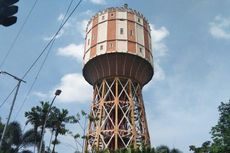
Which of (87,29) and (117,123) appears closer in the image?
(117,123)

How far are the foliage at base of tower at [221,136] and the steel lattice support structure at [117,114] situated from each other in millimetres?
11850

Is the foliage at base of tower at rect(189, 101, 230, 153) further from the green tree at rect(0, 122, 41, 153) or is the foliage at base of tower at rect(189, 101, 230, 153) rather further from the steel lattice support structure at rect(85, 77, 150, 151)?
the green tree at rect(0, 122, 41, 153)

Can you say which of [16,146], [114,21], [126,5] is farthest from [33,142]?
[126,5]

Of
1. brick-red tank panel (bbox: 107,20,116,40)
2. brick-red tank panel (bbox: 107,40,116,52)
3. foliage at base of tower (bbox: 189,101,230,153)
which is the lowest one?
foliage at base of tower (bbox: 189,101,230,153)

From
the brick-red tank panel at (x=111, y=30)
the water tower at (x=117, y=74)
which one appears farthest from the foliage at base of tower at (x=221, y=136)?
the brick-red tank panel at (x=111, y=30)

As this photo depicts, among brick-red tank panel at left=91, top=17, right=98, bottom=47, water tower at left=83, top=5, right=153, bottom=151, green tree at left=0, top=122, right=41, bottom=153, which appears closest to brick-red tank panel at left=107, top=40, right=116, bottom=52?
water tower at left=83, top=5, right=153, bottom=151

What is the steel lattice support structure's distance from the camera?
125ft

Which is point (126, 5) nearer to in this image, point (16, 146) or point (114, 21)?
point (114, 21)

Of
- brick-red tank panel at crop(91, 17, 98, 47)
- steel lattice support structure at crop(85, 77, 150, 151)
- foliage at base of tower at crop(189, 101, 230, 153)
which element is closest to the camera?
foliage at base of tower at crop(189, 101, 230, 153)

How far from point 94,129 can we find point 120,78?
243 inches

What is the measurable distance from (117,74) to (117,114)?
430 cm

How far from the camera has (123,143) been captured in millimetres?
37531

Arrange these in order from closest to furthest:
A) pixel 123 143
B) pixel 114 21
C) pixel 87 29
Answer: pixel 123 143, pixel 114 21, pixel 87 29

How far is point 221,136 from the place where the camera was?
25.9m
